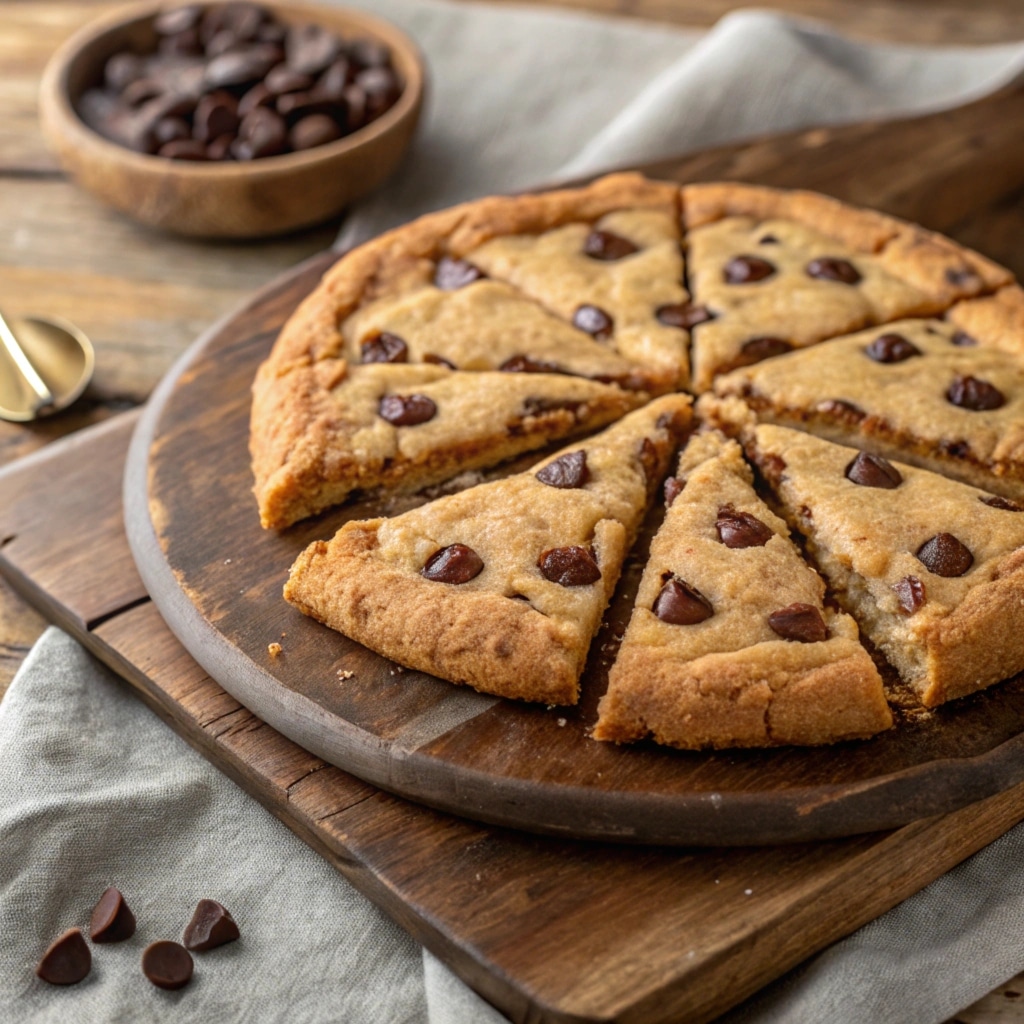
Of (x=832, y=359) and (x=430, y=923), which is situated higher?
(x=832, y=359)

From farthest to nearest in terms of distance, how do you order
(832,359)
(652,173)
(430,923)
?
(652,173) → (832,359) → (430,923)

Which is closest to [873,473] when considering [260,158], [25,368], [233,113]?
[260,158]

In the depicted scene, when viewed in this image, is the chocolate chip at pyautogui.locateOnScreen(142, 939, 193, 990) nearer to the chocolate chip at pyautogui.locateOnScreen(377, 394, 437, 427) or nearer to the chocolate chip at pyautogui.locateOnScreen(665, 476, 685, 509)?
the chocolate chip at pyautogui.locateOnScreen(377, 394, 437, 427)

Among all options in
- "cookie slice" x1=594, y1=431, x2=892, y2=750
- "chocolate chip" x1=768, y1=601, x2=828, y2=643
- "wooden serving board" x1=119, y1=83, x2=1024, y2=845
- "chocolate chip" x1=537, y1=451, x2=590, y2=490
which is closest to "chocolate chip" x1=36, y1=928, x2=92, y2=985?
"wooden serving board" x1=119, y1=83, x2=1024, y2=845

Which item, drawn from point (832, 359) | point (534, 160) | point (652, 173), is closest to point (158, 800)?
point (832, 359)

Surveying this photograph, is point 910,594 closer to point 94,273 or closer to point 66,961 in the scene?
point 66,961

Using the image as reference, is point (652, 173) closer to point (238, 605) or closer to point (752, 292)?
point (752, 292)
